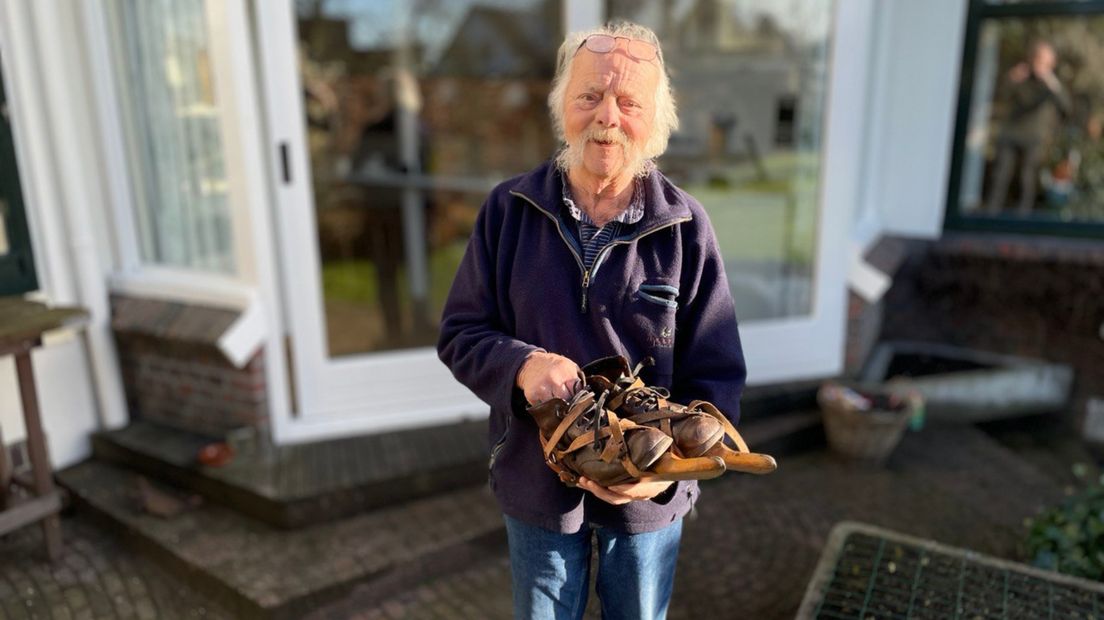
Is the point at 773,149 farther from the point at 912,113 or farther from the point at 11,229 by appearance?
the point at 11,229

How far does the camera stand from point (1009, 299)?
4.79m

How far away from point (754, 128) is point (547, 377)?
10.8 ft

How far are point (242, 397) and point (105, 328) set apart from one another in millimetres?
766

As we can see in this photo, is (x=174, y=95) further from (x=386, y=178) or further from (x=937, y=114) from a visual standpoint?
(x=937, y=114)

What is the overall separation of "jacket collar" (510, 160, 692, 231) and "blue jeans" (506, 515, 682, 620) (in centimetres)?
69

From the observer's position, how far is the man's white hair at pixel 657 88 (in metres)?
1.60

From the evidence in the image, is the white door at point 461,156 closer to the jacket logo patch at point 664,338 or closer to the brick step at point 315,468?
the brick step at point 315,468

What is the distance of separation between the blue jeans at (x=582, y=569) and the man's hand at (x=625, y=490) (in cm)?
22

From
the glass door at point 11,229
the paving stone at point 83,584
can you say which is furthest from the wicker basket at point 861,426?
the glass door at point 11,229

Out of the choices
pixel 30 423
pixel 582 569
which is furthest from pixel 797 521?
pixel 30 423

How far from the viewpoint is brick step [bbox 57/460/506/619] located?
271 cm

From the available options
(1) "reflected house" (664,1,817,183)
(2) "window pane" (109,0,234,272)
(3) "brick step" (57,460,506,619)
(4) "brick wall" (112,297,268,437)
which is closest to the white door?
(1) "reflected house" (664,1,817,183)

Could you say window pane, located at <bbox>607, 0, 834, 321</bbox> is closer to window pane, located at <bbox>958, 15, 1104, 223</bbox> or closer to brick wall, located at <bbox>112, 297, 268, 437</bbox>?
window pane, located at <bbox>958, 15, 1104, 223</bbox>

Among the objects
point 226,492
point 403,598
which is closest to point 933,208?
point 403,598
